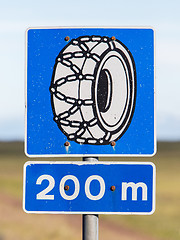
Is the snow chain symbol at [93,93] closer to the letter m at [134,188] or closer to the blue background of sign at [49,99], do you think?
the blue background of sign at [49,99]

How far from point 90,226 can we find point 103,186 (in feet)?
0.89

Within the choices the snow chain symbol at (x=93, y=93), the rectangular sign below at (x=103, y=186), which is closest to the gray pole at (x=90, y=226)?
the rectangular sign below at (x=103, y=186)

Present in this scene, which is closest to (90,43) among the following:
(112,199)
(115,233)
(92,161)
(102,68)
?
(102,68)

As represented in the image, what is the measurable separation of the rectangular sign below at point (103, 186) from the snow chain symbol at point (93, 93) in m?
0.19

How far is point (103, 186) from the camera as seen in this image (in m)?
4.12

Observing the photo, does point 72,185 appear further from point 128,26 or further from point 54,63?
point 128,26

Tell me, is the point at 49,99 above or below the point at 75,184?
above

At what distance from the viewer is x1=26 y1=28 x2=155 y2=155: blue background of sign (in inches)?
161

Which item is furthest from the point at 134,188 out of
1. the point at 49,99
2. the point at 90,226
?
the point at 49,99

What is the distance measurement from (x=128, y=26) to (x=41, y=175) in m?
1.13

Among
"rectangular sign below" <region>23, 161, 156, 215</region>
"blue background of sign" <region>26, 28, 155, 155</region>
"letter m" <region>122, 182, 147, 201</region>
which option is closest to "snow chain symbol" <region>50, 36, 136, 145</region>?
"blue background of sign" <region>26, 28, 155, 155</region>

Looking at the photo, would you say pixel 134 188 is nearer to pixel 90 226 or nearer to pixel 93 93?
pixel 90 226

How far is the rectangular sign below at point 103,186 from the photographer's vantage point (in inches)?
162

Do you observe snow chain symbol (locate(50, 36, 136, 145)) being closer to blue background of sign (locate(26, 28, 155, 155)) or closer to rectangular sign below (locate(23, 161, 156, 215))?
blue background of sign (locate(26, 28, 155, 155))
